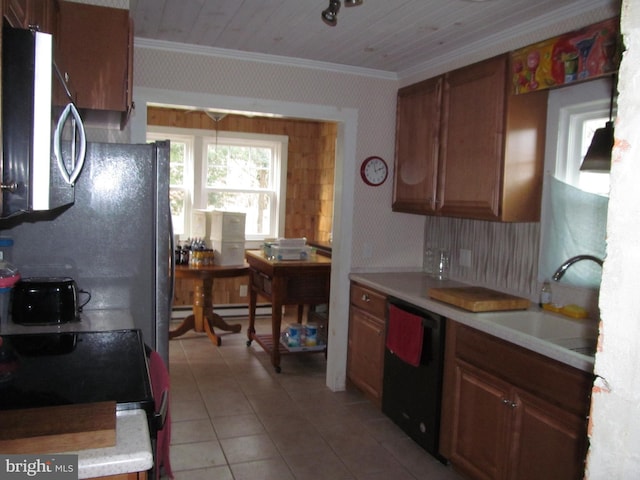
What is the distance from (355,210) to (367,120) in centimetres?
62

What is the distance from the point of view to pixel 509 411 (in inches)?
84.7

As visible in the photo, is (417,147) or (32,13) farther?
(417,147)

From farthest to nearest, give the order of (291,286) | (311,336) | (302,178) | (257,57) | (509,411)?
(302,178) → (311,336) → (291,286) → (257,57) → (509,411)

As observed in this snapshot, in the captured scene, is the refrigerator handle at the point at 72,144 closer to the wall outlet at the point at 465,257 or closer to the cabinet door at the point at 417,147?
the cabinet door at the point at 417,147

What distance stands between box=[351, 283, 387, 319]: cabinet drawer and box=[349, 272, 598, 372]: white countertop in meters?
0.05

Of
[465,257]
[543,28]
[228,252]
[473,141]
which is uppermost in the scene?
[543,28]

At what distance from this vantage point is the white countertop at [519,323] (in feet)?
6.30

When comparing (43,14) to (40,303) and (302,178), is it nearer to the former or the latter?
(40,303)

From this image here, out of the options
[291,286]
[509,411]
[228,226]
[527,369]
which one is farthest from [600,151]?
[228,226]

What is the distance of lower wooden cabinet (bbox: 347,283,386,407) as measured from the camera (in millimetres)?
3223

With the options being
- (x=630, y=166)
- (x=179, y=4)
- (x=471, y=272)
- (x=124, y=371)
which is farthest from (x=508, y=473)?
(x=179, y=4)

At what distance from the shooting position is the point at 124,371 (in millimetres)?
1419

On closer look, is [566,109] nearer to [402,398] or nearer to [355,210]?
[355,210]

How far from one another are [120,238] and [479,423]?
5.88 ft
